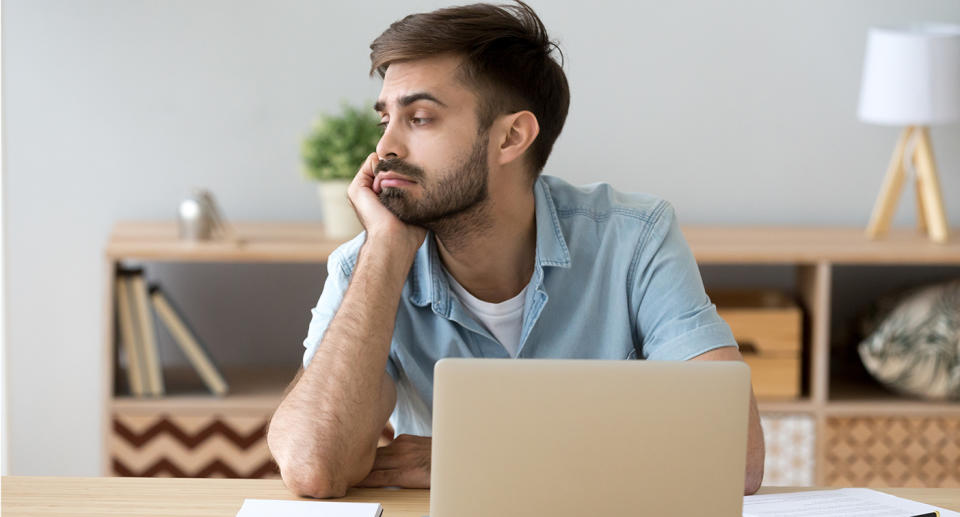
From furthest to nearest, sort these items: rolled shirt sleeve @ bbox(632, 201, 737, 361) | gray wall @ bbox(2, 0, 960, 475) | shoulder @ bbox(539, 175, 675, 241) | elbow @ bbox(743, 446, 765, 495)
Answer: gray wall @ bbox(2, 0, 960, 475)
shoulder @ bbox(539, 175, 675, 241)
rolled shirt sleeve @ bbox(632, 201, 737, 361)
elbow @ bbox(743, 446, 765, 495)

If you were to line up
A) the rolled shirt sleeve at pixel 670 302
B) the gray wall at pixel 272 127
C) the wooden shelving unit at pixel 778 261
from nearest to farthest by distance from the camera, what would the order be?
the rolled shirt sleeve at pixel 670 302, the wooden shelving unit at pixel 778 261, the gray wall at pixel 272 127

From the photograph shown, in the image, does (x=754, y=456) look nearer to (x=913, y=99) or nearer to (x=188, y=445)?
(x=913, y=99)

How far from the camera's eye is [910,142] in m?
2.54

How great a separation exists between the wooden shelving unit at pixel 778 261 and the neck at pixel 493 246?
0.80m

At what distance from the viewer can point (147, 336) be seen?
2404 mm

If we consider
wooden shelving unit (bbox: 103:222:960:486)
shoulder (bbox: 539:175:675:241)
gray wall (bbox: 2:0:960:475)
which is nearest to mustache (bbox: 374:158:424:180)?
shoulder (bbox: 539:175:675:241)

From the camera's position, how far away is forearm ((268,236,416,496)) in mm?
1249

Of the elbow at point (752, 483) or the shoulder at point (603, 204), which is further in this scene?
the shoulder at point (603, 204)

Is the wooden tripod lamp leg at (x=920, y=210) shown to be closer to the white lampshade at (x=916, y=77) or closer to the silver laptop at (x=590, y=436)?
the white lampshade at (x=916, y=77)

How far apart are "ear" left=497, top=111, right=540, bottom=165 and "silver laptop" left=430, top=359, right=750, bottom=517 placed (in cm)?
71

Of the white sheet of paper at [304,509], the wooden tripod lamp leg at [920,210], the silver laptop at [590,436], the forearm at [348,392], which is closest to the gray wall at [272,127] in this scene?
the wooden tripod lamp leg at [920,210]

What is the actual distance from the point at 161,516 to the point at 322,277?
162 centimetres

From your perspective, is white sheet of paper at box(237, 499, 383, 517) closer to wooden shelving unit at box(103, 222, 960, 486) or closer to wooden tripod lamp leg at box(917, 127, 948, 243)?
wooden shelving unit at box(103, 222, 960, 486)

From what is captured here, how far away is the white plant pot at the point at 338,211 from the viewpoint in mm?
2430
